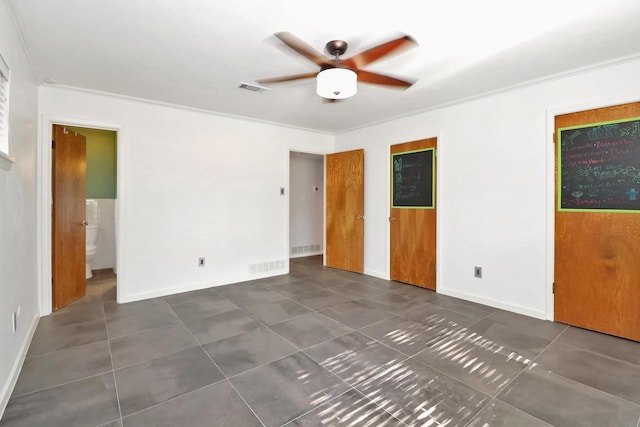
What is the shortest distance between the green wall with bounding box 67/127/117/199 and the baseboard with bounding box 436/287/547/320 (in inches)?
209

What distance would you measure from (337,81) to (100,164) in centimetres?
458

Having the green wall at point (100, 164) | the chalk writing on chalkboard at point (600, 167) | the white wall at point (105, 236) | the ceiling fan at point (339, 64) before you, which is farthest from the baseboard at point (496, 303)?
the green wall at point (100, 164)

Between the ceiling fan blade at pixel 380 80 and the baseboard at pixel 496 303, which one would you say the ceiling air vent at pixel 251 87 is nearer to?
the ceiling fan blade at pixel 380 80

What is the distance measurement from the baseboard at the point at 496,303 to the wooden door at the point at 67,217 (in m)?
4.37

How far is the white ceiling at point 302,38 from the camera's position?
1.91 meters

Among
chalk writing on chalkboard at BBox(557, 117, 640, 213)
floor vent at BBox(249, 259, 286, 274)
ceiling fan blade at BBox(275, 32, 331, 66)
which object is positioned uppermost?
ceiling fan blade at BBox(275, 32, 331, 66)

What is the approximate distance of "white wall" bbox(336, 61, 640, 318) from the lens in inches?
114

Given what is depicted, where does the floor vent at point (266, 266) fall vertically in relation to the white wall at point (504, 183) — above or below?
below

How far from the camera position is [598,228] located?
272cm

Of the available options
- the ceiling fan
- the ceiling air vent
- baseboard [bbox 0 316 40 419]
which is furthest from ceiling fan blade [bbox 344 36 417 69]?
baseboard [bbox 0 316 40 419]

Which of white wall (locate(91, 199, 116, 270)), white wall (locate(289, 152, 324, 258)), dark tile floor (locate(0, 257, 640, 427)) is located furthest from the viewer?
white wall (locate(289, 152, 324, 258))

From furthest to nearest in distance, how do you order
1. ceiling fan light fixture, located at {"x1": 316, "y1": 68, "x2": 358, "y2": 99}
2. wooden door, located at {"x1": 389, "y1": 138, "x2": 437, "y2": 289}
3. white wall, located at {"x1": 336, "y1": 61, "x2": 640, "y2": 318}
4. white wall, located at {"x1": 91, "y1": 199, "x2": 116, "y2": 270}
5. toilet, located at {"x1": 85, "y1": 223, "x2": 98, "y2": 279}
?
white wall, located at {"x1": 91, "y1": 199, "x2": 116, "y2": 270} < toilet, located at {"x1": 85, "y1": 223, "x2": 98, "y2": 279} < wooden door, located at {"x1": 389, "y1": 138, "x2": 437, "y2": 289} < white wall, located at {"x1": 336, "y1": 61, "x2": 640, "y2": 318} < ceiling fan light fixture, located at {"x1": 316, "y1": 68, "x2": 358, "y2": 99}

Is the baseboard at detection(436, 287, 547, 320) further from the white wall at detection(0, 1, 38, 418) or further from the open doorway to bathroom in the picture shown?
the open doorway to bathroom

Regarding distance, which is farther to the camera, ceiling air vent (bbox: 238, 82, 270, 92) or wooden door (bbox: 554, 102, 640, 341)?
ceiling air vent (bbox: 238, 82, 270, 92)
